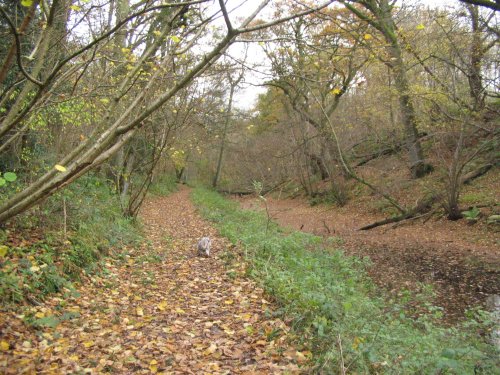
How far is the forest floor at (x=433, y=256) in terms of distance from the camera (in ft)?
22.9

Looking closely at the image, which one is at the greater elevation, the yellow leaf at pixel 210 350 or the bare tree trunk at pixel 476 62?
the bare tree trunk at pixel 476 62

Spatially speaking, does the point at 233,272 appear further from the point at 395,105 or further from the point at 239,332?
the point at 395,105

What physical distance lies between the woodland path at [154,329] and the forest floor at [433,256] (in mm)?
3279

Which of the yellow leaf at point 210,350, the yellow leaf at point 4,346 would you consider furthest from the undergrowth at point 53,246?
the yellow leaf at point 210,350

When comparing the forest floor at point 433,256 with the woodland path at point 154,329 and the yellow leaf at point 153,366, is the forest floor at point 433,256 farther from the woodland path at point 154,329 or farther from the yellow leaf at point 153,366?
the yellow leaf at point 153,366

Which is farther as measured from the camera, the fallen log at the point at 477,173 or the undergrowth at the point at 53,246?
the fallen log at the point at 477,173

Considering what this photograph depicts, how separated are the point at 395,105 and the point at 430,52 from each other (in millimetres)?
6422

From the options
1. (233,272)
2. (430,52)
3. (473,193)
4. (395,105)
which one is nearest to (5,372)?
(233,272)

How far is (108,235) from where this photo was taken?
7773 mm

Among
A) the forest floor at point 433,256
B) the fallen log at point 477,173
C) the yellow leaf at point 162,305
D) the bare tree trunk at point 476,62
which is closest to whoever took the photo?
the yellow leaf at point 162,305

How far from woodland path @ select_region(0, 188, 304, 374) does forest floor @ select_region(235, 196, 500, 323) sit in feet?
10.8

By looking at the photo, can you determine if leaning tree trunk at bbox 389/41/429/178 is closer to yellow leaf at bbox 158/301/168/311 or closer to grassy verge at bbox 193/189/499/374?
grassy verge at bbox 193/189/499/374

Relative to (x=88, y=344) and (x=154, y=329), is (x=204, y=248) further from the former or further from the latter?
(x=88, y=344)

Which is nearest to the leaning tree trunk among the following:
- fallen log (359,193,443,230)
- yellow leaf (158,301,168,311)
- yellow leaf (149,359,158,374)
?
fallen log (359,193,443,230)
